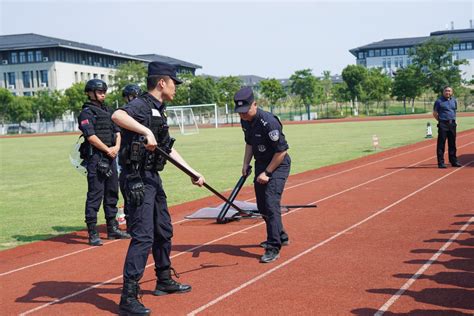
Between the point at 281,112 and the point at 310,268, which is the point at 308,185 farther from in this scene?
the point at 281,112

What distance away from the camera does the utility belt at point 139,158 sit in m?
5.20

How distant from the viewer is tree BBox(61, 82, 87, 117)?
79.8 meters

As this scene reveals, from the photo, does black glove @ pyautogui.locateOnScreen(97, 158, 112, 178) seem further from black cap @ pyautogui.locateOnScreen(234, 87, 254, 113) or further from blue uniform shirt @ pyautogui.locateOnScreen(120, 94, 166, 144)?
blue uniform shirt @ pyautogui.locateOnScreen(120, 94, 166, 144)

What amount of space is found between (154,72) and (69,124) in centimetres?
8196

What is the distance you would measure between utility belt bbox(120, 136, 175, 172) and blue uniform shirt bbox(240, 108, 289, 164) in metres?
1.84

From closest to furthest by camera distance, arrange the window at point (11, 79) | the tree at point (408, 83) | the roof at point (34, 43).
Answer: the tree at point (408, 83) < the roof at point (34, 43) < the window at point (11, 79)

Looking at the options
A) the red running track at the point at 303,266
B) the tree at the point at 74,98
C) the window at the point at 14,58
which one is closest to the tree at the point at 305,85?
the tree at the point at 74,98

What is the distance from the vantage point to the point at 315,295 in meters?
5.52

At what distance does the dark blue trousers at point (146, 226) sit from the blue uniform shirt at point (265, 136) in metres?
1.88

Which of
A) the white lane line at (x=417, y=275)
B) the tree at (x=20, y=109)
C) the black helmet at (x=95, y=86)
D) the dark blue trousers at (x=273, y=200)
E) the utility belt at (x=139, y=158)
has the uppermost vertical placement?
the tree at (x=20, y=109)

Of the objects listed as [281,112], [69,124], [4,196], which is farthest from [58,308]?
[281,112]

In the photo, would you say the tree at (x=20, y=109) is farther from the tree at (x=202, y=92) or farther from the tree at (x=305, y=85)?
the tree at (x=305, y=85)

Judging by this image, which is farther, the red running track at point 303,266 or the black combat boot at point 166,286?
the black combat boot at point 166,286

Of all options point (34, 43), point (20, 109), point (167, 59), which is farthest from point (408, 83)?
point (167, 59)
